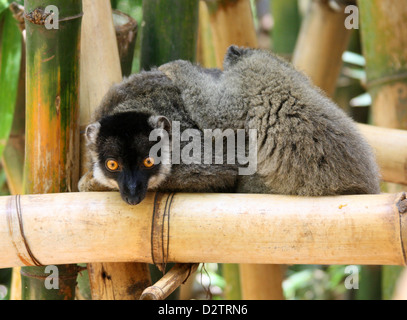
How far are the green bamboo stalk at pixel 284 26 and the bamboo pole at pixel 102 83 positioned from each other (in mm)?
3394

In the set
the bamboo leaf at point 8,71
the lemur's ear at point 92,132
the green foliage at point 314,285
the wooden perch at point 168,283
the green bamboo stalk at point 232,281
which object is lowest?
the green foliage at point 314,285

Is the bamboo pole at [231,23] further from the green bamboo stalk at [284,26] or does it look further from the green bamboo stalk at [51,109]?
the green bamboo stalk at [284,26]

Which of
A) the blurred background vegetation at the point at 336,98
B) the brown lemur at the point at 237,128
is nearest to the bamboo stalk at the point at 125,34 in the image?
the brown lemur at the point at 237,128

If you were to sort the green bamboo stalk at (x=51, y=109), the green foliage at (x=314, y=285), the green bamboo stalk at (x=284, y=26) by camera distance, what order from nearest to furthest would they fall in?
the green bamboo stalk at (x=51, y=109)
the green foliage at (x=314, y=285)
the green bamboo stalk at (x=284, y=26)

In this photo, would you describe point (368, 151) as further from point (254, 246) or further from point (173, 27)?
point (173, 27)

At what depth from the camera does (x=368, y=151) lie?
272 cm

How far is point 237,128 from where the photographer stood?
2766mm

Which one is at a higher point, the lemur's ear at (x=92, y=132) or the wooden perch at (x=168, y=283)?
the lemur's ear at (x=92, y=132)

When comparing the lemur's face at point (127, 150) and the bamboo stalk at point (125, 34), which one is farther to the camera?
the bamboo stalk at point (125, 34)

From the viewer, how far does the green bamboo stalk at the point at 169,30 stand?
303 centimetres
